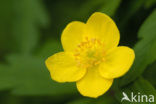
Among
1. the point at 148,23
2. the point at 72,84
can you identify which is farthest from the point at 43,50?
the point at 148,23

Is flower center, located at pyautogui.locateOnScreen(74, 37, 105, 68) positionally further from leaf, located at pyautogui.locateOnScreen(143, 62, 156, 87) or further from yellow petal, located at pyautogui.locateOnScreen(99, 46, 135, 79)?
leaf, located at pyautogui.locateOnScreen(143, 62, 156, 87)

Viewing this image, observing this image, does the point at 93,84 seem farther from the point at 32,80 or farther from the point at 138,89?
the point at 32,80

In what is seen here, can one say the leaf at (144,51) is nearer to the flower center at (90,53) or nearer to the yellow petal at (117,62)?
the yellow petal at (117,62)

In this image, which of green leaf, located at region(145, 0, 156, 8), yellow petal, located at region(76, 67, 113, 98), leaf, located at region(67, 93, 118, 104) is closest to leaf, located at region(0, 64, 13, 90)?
leaf, located at region(67, 93, 118, 104)

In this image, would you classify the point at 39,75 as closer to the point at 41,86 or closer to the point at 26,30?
the point at 41,86

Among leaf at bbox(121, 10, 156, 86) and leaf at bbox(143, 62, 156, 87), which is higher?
leaf at bbox(121, 10, 156, 86)

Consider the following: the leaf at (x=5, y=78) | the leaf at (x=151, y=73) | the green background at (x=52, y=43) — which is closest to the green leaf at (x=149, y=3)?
the green background at (x=52, y=43)

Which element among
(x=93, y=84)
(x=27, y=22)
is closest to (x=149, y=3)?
(x=93, y=84)
